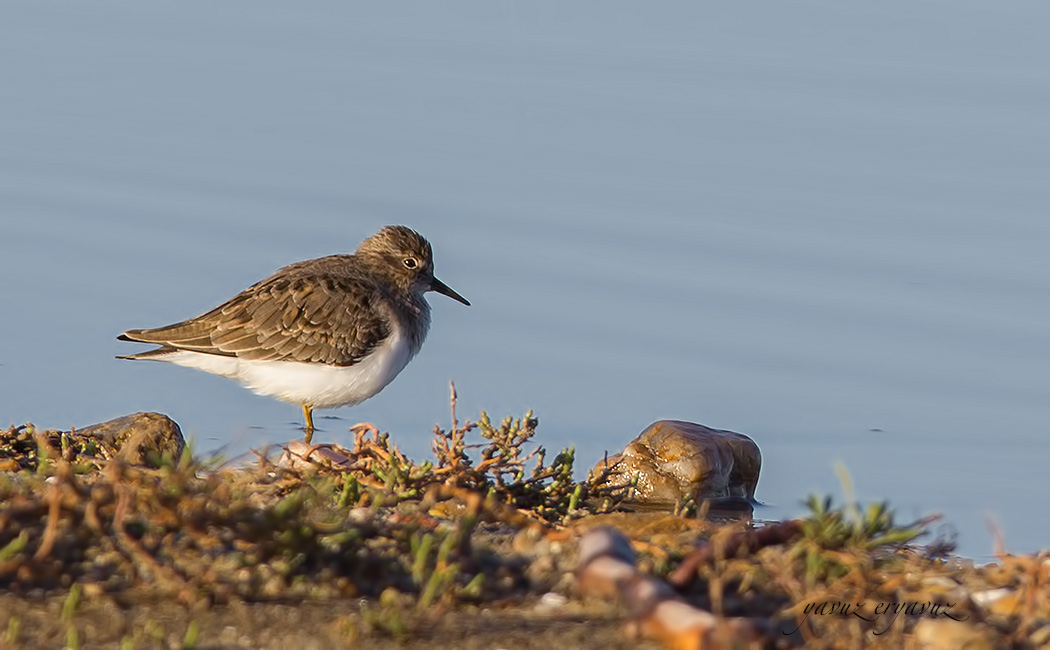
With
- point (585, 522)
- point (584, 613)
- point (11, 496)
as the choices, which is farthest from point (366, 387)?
point (584, 613)

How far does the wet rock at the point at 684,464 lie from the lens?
26.0ft

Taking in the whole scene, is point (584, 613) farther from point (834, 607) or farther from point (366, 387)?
point (366, 387)

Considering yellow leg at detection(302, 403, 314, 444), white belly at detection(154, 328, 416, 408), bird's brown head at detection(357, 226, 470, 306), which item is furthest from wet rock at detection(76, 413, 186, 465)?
bird's brown head at detection(357, 226, 470, 306)

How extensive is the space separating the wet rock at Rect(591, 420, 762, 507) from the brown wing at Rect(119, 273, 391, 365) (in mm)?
1937

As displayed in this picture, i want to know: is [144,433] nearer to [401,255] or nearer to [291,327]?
[291,327]

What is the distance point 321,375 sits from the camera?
9047mm

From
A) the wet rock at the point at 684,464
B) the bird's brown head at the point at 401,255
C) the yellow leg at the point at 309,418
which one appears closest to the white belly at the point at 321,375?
the yellow leg at the point at 309,418

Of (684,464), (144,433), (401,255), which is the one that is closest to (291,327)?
(401,255)

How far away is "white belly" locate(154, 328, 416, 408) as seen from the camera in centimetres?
905

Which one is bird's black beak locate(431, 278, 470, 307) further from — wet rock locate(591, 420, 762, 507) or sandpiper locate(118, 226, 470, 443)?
wet rock locate(591, 420, 762, 507)

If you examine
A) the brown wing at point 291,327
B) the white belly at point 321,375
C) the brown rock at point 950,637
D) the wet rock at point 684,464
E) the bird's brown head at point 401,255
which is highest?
the bird's brown head at point 401,255

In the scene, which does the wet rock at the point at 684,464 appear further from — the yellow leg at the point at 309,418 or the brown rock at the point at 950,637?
the brown rock at the point at 950,637

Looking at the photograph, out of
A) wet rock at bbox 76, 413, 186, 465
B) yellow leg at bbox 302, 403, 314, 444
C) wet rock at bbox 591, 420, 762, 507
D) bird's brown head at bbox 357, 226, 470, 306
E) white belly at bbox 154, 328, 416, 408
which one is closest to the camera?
wet rock at bbox 76, 413, 186, 465

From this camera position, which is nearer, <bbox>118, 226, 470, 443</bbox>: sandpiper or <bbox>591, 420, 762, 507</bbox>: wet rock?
<bbox>591, 420, 762, 507</bbox>: wet rock
